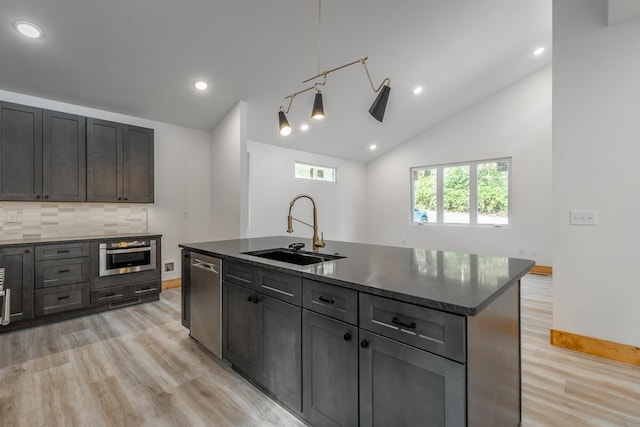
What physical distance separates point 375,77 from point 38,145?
4.13 m

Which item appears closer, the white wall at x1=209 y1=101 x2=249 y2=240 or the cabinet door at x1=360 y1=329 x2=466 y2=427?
the cabinet door at x1=360 y1=329 x2=466 y2=427

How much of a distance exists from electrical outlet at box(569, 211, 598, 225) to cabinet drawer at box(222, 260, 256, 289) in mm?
2701

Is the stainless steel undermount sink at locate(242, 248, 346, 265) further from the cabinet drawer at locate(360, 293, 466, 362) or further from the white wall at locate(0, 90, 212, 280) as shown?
A: the white wall at locate(0, 90, 212, 280)

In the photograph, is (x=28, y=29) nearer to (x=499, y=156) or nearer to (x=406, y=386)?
(x=406, y=386)

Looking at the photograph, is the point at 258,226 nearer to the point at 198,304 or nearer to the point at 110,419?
the point at 198,304

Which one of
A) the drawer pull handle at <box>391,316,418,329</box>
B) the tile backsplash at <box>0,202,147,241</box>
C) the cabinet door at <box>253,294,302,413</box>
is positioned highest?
the tile backsplash at <box>0,202,147,241</box>

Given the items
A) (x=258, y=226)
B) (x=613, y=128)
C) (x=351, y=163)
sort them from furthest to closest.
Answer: (x=351, y=163) < (x=258, y=226) < (x=613, y=128)

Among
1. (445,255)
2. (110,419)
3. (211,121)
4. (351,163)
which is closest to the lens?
(110,419)

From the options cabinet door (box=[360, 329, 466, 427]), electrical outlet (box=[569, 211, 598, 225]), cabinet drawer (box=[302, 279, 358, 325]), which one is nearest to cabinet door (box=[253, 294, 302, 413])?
cabinet drawer (box=[302, 279, 358, 325])

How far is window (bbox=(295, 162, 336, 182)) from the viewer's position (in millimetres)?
6281

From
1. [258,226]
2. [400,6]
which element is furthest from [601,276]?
[258,226]

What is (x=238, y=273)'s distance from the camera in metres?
2.04

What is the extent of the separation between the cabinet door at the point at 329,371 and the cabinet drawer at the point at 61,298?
3.13 meters

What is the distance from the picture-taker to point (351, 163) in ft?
24.4
